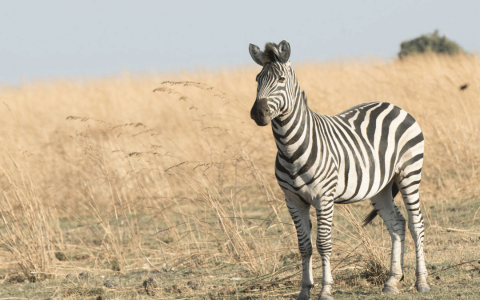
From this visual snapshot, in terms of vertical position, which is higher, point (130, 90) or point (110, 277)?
point (130, 90)

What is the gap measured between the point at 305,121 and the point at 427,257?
8.15ft

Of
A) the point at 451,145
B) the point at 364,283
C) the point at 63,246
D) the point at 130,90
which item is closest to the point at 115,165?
the point at 63,246

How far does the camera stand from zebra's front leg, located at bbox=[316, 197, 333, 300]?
446 cm

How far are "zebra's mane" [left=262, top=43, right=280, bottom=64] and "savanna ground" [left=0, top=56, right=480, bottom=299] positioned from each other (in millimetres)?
1419

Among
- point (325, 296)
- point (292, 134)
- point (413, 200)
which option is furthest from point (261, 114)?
point (413, 200)

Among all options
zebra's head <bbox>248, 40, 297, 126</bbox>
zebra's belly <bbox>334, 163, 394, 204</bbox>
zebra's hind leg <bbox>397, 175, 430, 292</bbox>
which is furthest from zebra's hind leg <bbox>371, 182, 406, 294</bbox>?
zebra's head <bbox>248, 40, 297, 126</bbox>

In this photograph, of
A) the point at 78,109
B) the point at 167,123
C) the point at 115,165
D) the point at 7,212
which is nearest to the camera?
the point at 7,212

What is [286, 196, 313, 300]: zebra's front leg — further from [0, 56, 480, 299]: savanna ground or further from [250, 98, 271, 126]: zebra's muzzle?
[250, 98, 271, 126]: zebra's muzzle

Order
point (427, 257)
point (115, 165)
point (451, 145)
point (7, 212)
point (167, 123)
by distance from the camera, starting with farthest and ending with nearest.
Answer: point (167, 123), point (115, 165), point (451, 145), point (7, 212), point (427, 257)

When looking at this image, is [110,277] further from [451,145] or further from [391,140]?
[451,145]

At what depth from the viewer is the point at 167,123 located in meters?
14.8

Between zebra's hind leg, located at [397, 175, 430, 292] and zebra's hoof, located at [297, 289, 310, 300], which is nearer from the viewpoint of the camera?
zebra's hoof, located at [297, 289, 310, 300]

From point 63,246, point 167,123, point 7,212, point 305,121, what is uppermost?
point 167,123

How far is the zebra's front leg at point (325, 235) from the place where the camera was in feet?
14.6
